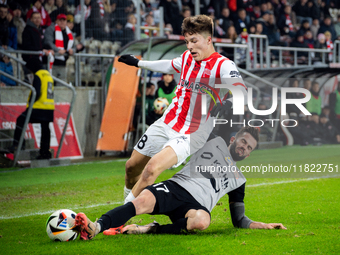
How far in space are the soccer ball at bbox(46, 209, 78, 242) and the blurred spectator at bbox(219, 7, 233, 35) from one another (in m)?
13.6

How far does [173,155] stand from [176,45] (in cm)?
893

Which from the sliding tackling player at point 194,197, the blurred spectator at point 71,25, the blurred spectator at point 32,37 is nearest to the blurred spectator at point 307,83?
the blurred spectator at point 71,25

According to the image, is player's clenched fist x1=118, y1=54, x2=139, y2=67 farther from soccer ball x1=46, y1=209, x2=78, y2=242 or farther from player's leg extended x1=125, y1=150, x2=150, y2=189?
soccer ball x1=46, y1=209, x2=78, y2=242

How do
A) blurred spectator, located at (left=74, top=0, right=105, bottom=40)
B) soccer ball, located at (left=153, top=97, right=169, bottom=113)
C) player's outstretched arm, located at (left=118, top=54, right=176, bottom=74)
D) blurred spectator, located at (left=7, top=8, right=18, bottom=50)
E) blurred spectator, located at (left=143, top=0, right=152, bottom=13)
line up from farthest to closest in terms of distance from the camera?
blurred spectator, located at (left=143, top=0, right=152, bottom=13), blurred spectator, located at (left=74, top=0, right=105, bottom=40), soccer ball, located at (left=153, top=97, right=169, bottom=113), blurred spectator, located at (left=7, top=8, right=18, bottom=50), player's outstretched arm, located at (left=118, top=54, right=176, bottom=74)

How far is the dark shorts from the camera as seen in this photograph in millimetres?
4352

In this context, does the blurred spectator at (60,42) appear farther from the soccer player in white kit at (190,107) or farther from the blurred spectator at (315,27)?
the blurred spectator at (315,27)

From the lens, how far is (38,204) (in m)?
6.47

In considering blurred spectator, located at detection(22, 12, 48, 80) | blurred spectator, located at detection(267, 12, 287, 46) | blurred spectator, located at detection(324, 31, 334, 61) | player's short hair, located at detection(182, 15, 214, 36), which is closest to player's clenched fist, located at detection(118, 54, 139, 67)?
player's short hair, located at detection(182, 15, 214, 36)

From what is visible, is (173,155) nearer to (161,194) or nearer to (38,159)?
(161,194)

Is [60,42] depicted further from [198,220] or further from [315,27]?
[315,27]

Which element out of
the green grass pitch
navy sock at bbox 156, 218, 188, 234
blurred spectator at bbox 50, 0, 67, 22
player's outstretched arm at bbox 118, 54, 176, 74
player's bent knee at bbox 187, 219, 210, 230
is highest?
blurred spectator at bbox 50, 0, 67, 22

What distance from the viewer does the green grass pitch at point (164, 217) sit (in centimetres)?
408

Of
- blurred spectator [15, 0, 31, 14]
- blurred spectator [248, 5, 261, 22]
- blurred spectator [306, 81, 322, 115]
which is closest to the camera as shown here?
blurred spectator [15, 0, 31, 14]

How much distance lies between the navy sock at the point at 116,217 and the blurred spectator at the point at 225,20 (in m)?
13.5
